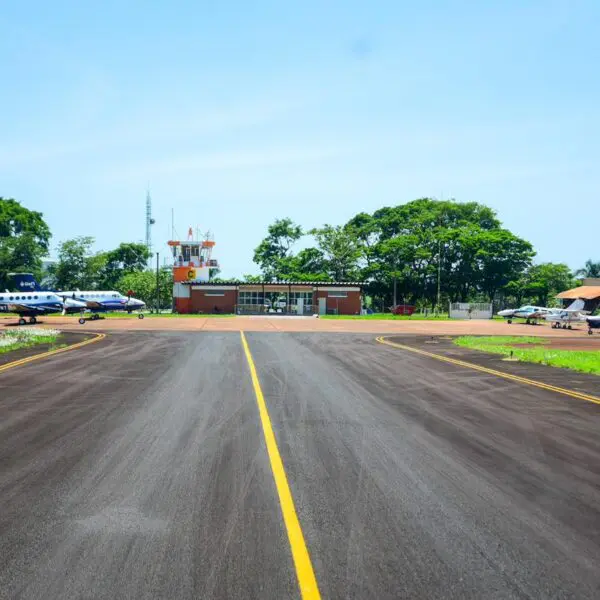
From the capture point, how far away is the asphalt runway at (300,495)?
472cm

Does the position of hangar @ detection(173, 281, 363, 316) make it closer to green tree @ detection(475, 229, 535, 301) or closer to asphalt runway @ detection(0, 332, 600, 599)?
green tree @ detection(475, 229, 535, 301)

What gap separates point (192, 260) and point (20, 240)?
1281 inches

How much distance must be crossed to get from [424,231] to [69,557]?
320 ft

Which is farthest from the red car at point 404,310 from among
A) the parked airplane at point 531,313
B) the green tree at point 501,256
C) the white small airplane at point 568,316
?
the white small airplane at point 568,316

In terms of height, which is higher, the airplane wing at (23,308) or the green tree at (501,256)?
the green tree at (501,256)

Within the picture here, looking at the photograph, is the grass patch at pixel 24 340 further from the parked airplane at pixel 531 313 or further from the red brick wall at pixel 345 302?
the red brick wall at pixel 345 302

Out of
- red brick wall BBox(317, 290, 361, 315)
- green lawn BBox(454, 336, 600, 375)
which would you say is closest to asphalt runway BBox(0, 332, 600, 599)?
green lawn BBox(454, 336, 600, 375)

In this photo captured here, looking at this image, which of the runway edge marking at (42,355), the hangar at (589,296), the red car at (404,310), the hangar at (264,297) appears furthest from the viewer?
the red car at (404,310)

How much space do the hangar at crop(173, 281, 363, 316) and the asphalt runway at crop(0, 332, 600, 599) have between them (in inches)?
2652

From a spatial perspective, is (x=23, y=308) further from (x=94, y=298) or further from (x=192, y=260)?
(x=192, y=260)

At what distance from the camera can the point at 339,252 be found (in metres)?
99.6

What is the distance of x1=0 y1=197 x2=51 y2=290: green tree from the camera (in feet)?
310

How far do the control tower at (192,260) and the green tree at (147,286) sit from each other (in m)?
23.9

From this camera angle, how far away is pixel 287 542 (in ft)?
17.6
